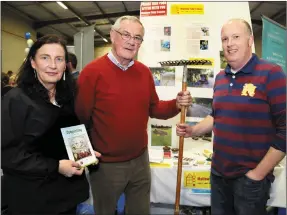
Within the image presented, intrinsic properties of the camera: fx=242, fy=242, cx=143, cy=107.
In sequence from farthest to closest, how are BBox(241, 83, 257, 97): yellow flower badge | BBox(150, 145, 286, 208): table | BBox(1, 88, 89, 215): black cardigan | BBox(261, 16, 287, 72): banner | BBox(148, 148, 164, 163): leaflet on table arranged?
BBox(261, 16, 287, 72): banner, BBox(148, 148, 164, 163): leaflet on table, BBox(150, 145, 286, 208): table, BBox(241, 83, 257, 97): yellow flower badge, BBox(1, 88, 89, 215): black cardigan

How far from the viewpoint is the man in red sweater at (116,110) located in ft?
5.77

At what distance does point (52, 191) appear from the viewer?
4.31ft

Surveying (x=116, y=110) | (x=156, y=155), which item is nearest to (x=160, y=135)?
(x=156, y=155)

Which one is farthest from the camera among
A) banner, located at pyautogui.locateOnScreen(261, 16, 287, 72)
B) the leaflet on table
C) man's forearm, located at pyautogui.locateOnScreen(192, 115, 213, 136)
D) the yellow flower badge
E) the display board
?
banner, located at pyautogui.locateOnScreen(261, 16, 287, 72)

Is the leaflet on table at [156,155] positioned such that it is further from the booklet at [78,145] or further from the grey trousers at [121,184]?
the booklet at [78,145]

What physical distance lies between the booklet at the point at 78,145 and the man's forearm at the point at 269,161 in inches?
39.1

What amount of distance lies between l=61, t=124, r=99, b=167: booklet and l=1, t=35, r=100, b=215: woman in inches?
1.3

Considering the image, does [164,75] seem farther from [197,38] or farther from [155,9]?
[155,9]

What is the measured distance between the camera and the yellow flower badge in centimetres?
146

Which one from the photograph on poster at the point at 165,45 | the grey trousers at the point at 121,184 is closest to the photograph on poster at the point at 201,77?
the photograph on poster at the point at 165,45

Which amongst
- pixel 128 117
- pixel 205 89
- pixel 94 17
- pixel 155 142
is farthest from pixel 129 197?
pixel 94 17

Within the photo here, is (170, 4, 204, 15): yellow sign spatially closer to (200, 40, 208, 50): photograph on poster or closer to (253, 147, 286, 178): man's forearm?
(200, 40, 208, 50): photograph on poster

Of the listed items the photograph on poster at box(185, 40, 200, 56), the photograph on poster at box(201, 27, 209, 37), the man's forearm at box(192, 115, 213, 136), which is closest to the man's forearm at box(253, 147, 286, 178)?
the man's forearm at box(192, 115, 213, 136)

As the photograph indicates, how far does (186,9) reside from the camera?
110 inches
